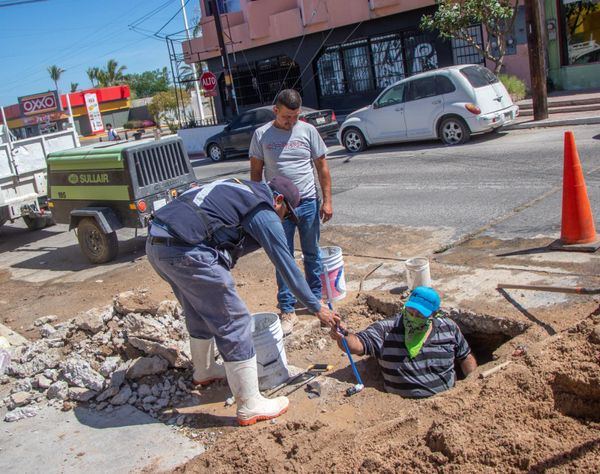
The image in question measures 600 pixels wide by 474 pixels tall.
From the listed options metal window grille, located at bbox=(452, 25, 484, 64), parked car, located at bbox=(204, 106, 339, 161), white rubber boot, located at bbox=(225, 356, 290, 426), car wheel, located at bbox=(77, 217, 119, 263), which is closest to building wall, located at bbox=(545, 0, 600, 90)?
metal window grille, located at bbox=(452, 25, 484, 64)

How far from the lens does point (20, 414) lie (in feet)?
16.2

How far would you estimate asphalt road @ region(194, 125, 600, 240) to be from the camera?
8.47 m

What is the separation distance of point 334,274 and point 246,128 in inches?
579

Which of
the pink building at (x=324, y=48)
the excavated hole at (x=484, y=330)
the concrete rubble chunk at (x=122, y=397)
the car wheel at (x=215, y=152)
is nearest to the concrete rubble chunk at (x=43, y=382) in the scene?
the concrete rubble chunk at (x=122, y=397)

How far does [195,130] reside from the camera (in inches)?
1022

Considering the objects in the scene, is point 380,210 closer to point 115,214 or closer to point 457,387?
point 115,214

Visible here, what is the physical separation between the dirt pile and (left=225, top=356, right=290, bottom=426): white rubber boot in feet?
0.28

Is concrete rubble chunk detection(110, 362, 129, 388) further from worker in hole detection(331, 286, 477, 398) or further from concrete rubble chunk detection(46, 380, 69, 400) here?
worker in hole detection(331, 286, 477, 398)

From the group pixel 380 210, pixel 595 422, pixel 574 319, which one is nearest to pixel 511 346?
pixel 574 319

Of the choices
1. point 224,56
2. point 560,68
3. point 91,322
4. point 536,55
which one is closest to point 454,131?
point 536,55

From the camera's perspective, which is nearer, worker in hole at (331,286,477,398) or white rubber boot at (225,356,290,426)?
white rubber boot at (225,356,290,426)

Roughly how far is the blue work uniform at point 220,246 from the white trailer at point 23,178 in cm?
848

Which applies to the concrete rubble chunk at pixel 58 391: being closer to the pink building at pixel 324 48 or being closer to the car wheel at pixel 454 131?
the car wheel at pixel 454 131

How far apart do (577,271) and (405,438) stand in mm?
3085
